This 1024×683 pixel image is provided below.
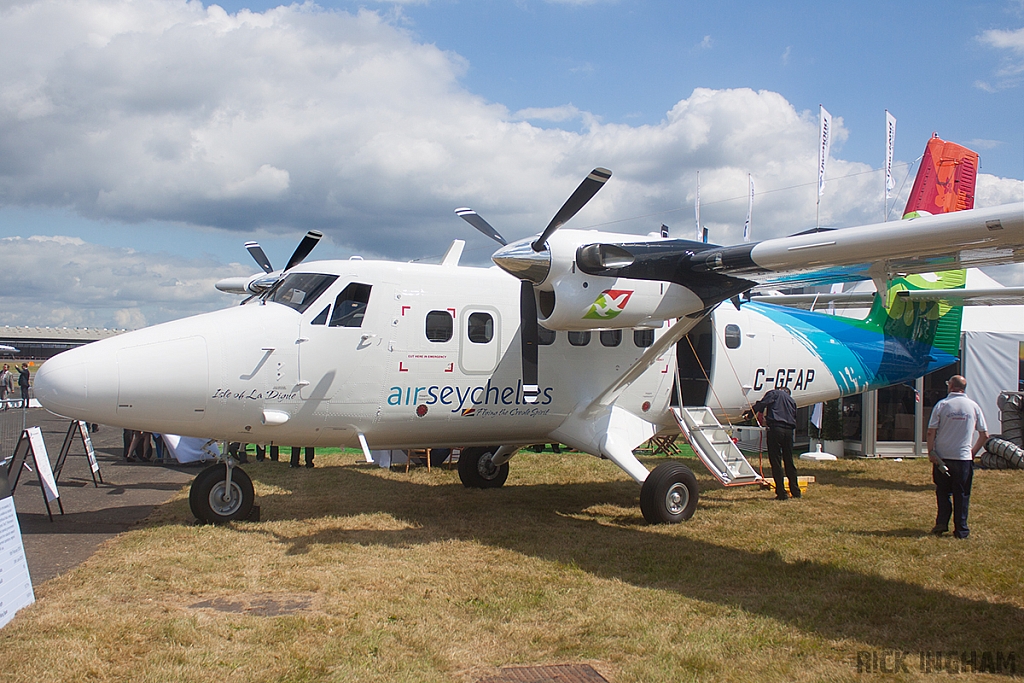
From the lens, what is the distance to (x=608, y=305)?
8.09 m

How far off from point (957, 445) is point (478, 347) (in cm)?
569

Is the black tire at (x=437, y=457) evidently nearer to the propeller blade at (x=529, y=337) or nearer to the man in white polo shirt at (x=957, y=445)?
the propeller blade at (x=529, y=337)

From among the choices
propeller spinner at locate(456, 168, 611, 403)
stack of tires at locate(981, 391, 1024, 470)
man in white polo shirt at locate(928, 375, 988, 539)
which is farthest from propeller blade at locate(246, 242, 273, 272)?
stack of tires at locate(981, 391, 1024, 470)

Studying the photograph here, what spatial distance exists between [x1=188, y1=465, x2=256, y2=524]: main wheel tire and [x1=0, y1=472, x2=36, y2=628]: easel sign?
9.42ft

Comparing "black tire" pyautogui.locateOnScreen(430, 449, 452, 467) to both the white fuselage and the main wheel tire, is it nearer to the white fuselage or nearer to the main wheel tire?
the white fuselage

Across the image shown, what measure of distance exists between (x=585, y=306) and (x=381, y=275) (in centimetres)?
253

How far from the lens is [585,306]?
26.2ft

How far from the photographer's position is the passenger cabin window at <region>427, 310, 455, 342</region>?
867cm

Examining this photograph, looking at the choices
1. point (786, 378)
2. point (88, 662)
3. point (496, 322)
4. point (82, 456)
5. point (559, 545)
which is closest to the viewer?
point (88, 662)

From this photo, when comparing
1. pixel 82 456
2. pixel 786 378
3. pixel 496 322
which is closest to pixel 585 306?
pixel 496 322

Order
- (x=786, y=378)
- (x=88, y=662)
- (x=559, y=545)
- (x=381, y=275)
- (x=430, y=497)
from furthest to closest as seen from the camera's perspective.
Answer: (x=786, y=378) → (x=430, y=497) → (x=381, y=275) → (x=559, y=545) → (x=88, y=662)

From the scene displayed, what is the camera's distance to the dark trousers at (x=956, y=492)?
25.8 ft

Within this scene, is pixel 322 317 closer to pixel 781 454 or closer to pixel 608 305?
pixel 608 305

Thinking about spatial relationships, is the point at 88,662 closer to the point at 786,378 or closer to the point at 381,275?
the point at 381,275
